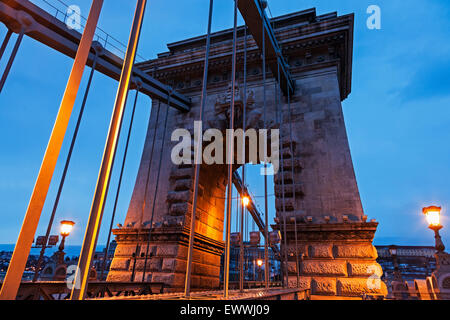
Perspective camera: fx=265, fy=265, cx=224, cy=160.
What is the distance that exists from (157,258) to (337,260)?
599 cm

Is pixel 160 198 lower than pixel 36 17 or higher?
lower

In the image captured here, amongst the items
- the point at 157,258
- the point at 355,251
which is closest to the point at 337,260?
the point at 355,251

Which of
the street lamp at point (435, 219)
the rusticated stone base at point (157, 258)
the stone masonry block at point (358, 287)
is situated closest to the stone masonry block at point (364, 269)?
the stone masonry block at point (358, 287)

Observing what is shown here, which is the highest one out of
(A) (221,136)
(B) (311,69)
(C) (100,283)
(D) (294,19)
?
(D) (294,19)

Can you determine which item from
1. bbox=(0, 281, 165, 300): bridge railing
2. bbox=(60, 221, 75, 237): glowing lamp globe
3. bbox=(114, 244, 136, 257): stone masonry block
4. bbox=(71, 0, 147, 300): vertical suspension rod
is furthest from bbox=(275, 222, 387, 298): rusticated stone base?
bbox=(60, 221, 75, 237): glowing lamp globe

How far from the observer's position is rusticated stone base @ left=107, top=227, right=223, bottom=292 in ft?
29.9

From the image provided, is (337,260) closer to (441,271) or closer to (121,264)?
(441,271)

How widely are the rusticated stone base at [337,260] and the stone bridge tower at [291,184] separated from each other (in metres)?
0.03

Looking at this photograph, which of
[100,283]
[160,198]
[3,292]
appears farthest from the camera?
[160,198]

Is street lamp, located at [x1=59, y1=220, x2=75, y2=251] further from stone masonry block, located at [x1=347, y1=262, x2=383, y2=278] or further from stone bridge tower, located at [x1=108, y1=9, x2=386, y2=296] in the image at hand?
stone masonry block, located at [x1=347, y1=262, x2=383, y2=278]

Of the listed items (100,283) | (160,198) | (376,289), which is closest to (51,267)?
(160,198)
